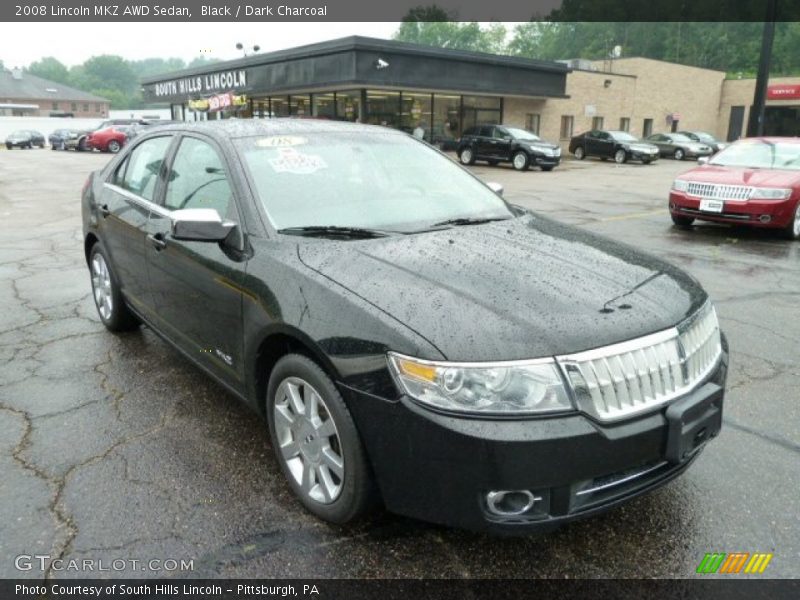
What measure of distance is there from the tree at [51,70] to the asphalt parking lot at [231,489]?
492ft

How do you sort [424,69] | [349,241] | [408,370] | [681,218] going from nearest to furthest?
[408,370]
[349,241]
[681,218]
[424,69]

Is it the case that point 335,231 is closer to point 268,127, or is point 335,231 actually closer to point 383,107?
point 268,127

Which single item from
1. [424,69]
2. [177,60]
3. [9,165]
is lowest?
[9,165]

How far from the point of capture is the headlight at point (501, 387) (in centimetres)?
208

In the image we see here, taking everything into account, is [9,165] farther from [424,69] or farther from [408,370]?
[408,370]

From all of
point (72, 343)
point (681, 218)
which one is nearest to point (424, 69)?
point (681, 218)

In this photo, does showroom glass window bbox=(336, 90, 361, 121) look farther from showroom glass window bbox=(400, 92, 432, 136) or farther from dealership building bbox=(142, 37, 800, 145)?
showroom glass window bbox=(400, 92, 432, 136)

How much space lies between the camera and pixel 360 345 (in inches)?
89.1

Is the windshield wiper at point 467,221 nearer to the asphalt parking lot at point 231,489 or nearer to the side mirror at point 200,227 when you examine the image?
the side mirror at point 200,227

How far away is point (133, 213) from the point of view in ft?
13.4

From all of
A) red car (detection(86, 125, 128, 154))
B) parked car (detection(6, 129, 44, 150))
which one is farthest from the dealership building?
parked car (detection(6, 129, 44, 150))

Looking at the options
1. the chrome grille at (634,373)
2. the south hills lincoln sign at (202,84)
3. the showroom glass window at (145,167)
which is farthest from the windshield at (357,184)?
the south hills lincoln sign at (202,84)

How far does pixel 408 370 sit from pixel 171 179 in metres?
2.36

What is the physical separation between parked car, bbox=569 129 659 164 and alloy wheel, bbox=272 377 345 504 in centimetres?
2918
